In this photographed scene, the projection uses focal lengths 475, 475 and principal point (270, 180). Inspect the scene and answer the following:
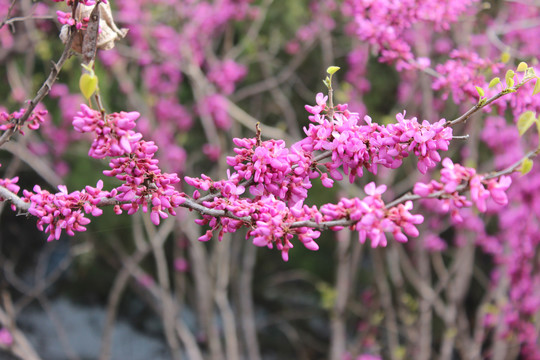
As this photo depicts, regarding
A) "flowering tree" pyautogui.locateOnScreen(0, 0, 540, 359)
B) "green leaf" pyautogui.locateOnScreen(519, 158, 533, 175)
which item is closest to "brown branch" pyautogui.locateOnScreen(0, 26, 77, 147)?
"flowering tree" pyautogui.locateOnScreen(0, 0, 540, 359)

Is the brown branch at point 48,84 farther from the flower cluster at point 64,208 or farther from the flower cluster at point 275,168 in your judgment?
the flower cluster at point 275,168

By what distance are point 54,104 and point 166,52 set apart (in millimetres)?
1755

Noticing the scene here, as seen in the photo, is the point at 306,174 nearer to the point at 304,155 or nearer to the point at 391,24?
the point at 304,155

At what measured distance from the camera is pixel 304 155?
3.37ft

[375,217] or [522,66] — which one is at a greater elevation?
[522,66]

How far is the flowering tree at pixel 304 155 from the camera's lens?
983mm

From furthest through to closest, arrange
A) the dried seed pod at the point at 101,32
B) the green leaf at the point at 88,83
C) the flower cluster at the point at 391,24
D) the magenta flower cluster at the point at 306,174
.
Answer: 1. the flower cluster at the point at 391,24
2. the dried seed pod at the point at 101,32
3. the magenta flower cluster at the point at 306,174
4. the green leaf at the point at 88,83

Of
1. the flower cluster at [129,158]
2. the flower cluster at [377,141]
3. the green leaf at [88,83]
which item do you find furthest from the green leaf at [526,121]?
the green leaf at [88,83]

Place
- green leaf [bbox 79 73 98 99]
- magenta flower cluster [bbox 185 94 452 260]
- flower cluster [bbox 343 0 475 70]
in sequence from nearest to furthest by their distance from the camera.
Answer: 1. green leaf [bbox 79 73 98 99]
2. magenta flower cluster [bbox 185 94 452 260]
3. flower cluster [bbox 343 0 475 70]

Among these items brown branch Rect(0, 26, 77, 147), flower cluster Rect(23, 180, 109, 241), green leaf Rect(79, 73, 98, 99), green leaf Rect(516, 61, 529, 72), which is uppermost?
green leaf Rect(516, 61, 529, 72)

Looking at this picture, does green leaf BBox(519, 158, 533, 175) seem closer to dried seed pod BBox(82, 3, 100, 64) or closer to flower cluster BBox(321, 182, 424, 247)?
flower cluster BBox(321, 182, 424, 247)

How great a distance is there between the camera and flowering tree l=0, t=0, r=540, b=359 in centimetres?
98

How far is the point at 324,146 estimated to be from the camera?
100 centimetres

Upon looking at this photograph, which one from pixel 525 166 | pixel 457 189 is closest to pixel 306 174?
pixel 457 189
